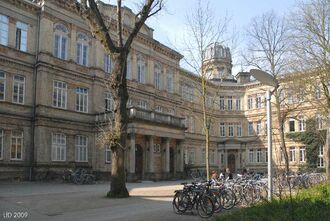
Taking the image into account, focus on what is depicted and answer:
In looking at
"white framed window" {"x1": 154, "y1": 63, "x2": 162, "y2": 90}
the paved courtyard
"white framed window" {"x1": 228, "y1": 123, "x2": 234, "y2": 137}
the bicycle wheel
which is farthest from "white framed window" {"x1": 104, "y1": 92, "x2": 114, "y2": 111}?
"white framed window" {"x1": 228, "y1": 123, "x2": 234, "y2": 137}

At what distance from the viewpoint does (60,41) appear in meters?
31.4

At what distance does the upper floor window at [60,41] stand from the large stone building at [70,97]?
0.08m

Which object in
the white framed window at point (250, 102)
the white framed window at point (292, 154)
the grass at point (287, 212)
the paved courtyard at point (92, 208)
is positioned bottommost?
the paved courtyard at point (92, 208)

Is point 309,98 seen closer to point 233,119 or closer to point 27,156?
point 27,156

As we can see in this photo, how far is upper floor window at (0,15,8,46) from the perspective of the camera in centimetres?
2770

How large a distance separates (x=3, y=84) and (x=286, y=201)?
24008 mm

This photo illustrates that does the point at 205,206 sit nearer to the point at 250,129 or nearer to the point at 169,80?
the point at 169,80

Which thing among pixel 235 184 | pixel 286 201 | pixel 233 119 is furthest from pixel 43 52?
pixel 233 119

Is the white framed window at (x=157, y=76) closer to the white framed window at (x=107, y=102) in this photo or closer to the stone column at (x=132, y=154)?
the white framed window at (x=107, y=102)

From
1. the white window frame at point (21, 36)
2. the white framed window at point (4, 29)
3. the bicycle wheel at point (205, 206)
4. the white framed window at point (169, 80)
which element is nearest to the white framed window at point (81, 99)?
the white window frame at point (21, 36)

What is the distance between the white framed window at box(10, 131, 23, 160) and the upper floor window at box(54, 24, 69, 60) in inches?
280

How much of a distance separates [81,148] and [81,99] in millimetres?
4182

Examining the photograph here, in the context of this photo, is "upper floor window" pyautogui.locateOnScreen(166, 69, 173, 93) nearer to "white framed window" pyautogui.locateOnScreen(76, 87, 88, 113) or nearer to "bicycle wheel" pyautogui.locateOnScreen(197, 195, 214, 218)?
"white framed window" pyautogui.locateOnScreen(76, 87, 88, 113)

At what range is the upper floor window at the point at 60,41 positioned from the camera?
31.0m
